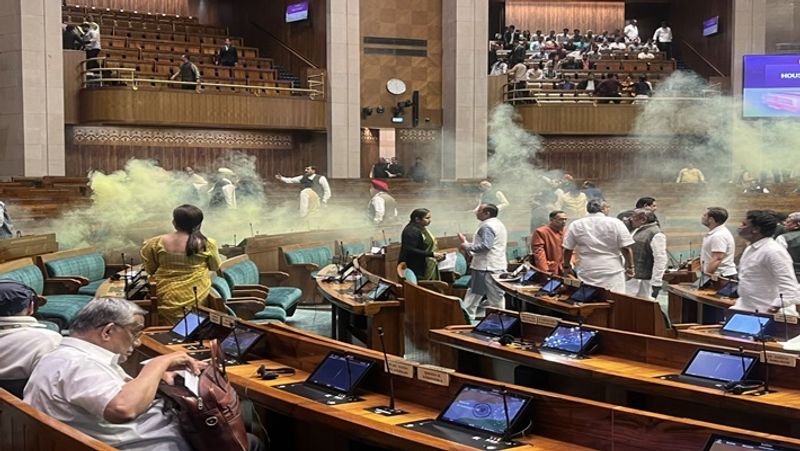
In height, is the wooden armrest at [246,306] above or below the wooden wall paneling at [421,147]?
below

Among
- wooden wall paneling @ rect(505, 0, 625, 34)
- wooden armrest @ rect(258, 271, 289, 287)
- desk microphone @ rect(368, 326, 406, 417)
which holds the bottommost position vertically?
wooden armrest @ rect(258, 271, 289, 287)

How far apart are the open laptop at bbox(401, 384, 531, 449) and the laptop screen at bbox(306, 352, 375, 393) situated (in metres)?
0.63

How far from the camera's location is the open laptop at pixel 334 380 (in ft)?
14.8

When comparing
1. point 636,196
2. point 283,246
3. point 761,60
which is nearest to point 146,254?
point 283,246

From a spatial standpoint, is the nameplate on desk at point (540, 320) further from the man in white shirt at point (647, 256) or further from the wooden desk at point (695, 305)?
the man in white shirt at point (647, 256)

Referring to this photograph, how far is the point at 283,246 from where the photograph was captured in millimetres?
13188

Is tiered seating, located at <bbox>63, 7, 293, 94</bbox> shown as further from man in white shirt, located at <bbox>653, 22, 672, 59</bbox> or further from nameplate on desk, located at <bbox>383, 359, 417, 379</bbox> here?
nameplate on desk, located at <bbox>383, 359, 417, 379</bbox>

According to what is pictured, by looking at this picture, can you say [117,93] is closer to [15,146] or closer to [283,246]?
[15,146]

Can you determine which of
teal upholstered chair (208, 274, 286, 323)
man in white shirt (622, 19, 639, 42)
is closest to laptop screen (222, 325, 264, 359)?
teal upholstered chair (208, 274, 286, 323)

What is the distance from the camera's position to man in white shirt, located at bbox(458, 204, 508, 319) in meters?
10.3

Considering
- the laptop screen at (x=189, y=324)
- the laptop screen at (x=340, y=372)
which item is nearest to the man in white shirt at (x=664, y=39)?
the laptop screen at (x=189, y=324)

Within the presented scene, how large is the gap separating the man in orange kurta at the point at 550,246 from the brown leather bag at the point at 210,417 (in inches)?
292

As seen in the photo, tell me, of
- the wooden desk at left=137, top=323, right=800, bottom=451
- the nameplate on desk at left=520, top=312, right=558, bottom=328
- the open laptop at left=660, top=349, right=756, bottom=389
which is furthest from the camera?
the nameplate on desk at left=520, top=312, right=558, bottom=328

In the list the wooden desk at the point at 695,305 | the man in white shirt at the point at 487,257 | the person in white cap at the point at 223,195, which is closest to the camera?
the wooden desk at the point at 695,305
